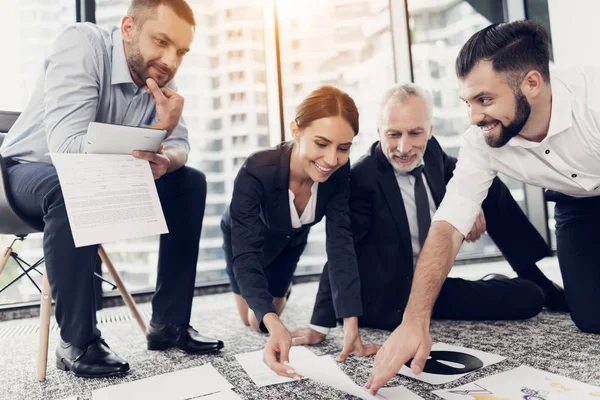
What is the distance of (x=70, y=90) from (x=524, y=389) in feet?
4.20

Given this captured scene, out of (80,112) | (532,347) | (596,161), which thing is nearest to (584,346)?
(532,347)

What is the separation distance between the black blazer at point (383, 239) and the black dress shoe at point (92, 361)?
587 millimetres

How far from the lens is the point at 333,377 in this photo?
2.91 ft

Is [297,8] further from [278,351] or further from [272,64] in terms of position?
[278,351]

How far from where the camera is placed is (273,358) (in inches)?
38.2

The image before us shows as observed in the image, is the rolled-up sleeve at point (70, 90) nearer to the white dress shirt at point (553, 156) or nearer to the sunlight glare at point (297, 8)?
the white dress shirt at point (553, 156)

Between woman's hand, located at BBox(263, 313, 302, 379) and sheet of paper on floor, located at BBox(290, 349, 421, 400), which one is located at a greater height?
woman's hand, located at BBox(263, 313, 302, 379)

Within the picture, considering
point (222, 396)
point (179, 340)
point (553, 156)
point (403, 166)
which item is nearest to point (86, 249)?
point (179, 340)

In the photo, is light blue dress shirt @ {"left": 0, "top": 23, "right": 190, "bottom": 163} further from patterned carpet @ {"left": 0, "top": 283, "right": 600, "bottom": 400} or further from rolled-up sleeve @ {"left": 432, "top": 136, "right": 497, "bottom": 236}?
rolled-up sleeve @ {"left": 432, "top": 136, "right": 497, "bottom": 236}

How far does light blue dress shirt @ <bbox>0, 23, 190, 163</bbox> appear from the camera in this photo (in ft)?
3.90

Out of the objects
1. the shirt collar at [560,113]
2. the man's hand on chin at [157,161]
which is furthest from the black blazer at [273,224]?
the shirt collar at [560,113]

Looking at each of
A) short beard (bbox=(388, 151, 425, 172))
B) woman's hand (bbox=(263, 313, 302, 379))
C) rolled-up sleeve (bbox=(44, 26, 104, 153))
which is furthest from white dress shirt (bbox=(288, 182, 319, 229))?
rolled-up sleeve (bbox=(44, 26, 104, 153))

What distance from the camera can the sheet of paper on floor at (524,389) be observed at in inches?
33.9

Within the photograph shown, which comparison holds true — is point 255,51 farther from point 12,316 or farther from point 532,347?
point 532,347
